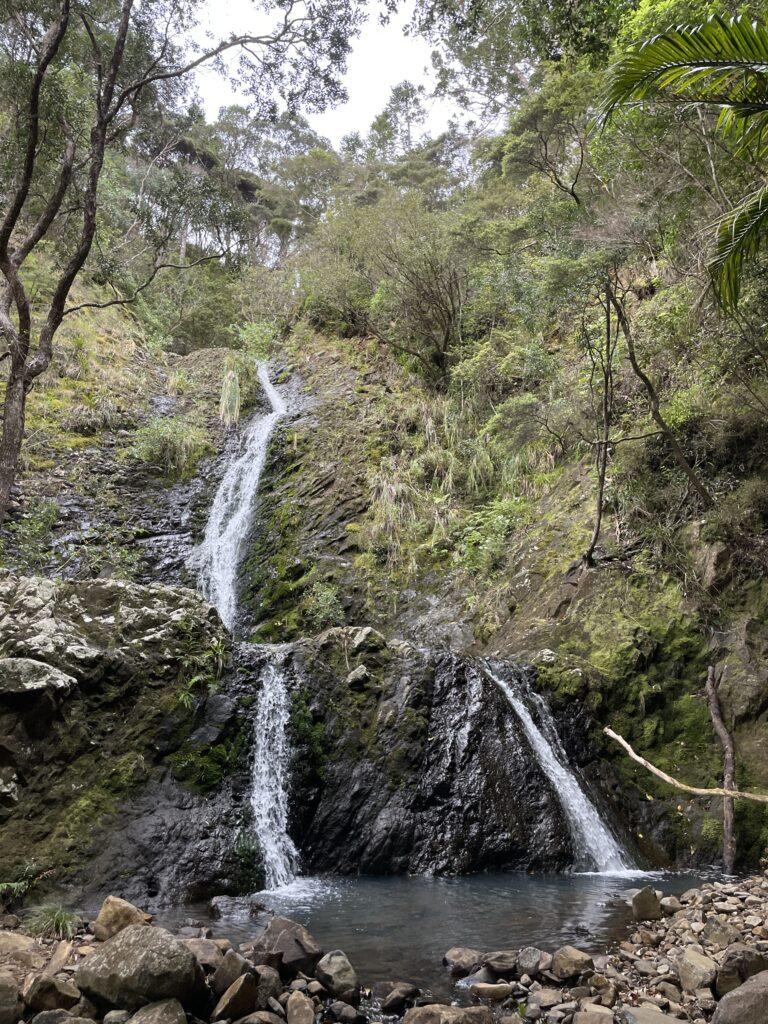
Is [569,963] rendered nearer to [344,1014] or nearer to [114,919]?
[344,1014]

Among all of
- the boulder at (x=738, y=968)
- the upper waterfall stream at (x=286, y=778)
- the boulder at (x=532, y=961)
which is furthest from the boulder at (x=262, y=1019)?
the upper waterfall stream at (x=286, y=778)

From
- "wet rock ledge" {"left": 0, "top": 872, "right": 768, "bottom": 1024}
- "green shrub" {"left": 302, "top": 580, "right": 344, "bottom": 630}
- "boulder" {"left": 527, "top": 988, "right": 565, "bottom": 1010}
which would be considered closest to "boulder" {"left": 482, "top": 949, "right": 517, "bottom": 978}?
"wet rock ledge" {"left": 0, "top": 872, "right": 768, "bottom": 1024}

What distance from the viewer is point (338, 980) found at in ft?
11.8

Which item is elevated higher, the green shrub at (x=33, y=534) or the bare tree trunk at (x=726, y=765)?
the green shrub at (x=33, y=534)

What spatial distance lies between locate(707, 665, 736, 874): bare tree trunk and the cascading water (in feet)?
14.8

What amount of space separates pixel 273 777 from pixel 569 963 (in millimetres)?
3822

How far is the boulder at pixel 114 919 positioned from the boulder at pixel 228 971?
96 cm

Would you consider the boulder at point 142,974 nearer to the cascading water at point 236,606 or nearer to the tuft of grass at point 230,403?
the cascading water at point 236,606

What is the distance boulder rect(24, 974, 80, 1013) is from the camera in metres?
3.05

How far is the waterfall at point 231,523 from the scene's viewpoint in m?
12.1

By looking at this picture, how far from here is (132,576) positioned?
456 inches

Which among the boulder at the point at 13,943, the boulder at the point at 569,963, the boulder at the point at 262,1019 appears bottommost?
the boulder at the point at 569,963

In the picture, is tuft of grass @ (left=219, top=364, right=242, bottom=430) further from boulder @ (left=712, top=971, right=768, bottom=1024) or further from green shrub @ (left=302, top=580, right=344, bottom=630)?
boulder @ (left=712, top=971, right=768, bottom=1024)

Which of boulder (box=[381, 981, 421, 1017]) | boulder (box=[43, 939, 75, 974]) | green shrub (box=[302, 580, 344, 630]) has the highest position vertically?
green shrub (box=[302, 580, 344, 630])
